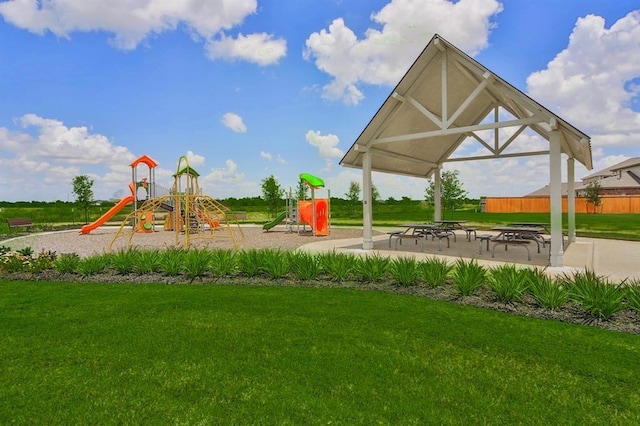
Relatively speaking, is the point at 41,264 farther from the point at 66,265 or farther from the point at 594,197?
the point at 594,197

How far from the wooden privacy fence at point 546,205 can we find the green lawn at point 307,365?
4174 centimetres

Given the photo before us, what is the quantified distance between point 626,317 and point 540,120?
5210 millimetres

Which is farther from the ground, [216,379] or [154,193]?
[154,193]

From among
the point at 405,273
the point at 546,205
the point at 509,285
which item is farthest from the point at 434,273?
the point at 546,205

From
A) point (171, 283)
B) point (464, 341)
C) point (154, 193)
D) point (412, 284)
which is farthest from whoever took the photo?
point (154, 193)

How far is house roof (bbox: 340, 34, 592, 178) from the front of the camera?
9.42 meters

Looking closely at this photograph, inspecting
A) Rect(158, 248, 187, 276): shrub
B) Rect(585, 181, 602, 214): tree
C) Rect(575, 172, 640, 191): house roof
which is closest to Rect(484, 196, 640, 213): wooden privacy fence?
Rect(585, 181, 602, 214): tree

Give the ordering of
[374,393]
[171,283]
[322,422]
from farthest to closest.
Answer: [171,283]
[374,393]
[322,422]

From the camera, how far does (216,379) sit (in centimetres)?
363

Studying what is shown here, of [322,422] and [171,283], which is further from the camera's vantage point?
[171,283]

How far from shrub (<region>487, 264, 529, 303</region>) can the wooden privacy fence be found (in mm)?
39689

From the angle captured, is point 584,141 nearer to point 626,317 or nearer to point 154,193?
point 626,317

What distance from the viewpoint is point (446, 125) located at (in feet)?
33.3

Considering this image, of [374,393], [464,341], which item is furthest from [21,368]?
[464,341]
